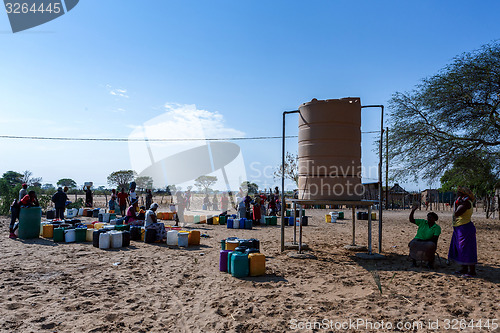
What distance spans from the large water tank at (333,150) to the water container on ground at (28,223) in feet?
29.7

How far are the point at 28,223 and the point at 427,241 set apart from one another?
38.5ft

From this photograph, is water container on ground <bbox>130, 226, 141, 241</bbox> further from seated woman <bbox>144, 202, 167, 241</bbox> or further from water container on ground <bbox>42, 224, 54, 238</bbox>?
water container on ground <bbox>42, 224, 54, 238</bbox>

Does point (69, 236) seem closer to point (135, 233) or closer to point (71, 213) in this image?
point (135, 233)

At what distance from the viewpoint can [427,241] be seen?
7.17 m

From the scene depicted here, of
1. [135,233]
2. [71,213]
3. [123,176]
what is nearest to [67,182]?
[123,176]

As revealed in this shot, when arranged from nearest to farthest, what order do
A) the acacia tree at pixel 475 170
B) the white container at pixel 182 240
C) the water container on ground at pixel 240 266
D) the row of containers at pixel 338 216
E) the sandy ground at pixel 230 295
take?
the sandy ground at pixel 230 295 → the water container on ground at pixel 240 266 → the white container at pixel 182 240 → the acacia tree at pixel 475 170 → the row of containers at pixel 338 216

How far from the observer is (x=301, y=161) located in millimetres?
8516

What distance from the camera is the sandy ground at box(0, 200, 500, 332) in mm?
4371

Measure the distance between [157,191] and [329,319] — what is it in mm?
68095

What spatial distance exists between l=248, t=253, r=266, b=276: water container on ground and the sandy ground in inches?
7.1

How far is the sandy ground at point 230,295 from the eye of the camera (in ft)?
14.3

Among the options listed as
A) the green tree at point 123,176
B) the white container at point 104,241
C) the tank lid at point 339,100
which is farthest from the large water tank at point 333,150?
the green tree at point 123,176

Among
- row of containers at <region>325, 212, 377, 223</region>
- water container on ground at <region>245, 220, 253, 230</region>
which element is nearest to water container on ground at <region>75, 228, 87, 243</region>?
water container on ground at <region>245, 220, 253, 230</region>

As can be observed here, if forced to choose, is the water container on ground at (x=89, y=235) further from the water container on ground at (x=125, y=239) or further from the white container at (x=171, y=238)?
the white container at (x=171, y=238)
